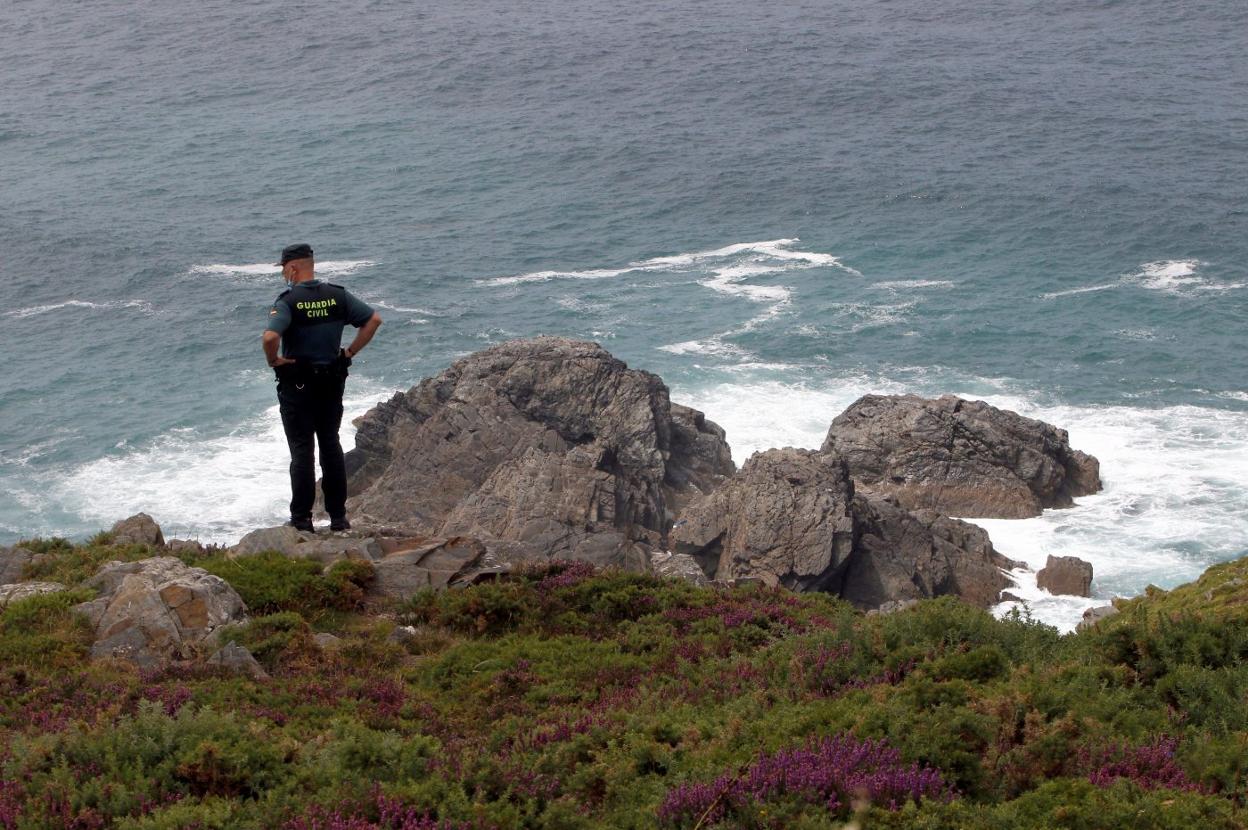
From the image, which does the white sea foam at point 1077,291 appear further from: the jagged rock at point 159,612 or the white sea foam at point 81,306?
the jagged rock at point 159,612

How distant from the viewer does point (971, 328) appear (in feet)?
197

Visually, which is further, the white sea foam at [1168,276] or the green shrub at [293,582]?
the white sea foam at [1168,276]

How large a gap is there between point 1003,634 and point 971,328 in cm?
4927

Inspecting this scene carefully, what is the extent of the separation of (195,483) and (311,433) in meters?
33.1

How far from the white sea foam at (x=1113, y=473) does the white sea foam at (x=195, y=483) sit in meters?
16.2

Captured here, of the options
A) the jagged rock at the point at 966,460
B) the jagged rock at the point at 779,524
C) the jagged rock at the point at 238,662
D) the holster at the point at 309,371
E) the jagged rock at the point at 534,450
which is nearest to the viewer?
the jagged rock at the point at 238,662

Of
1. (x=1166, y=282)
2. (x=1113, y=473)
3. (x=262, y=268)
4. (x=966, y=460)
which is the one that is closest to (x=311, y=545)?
(x=966, y=460)

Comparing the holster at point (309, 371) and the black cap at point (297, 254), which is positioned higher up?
the black cap at point (297, 254)

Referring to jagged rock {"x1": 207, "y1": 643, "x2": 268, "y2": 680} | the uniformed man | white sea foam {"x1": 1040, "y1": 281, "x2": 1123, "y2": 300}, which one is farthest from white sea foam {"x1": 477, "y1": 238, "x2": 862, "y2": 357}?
jagged rock {"x1": 207, "y1": 643, "x2": 268, "y2": 680}

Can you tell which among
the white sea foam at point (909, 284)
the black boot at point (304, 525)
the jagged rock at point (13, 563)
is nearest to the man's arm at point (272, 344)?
the black boot at point (304, 525)

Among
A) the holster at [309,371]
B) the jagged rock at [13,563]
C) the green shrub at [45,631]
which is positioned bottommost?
the jagged rock at [13,563]

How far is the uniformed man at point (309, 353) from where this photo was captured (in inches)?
622

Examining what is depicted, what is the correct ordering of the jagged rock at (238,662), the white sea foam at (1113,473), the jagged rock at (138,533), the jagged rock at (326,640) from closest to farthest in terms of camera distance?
the jagged rock at (238,662) → the jagged rock at (326,640) → the jagged rock at (138,533) → the white sea foam at (1113,473)

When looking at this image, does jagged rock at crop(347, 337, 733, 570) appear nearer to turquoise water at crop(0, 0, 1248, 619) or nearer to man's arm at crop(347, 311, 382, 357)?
turquoise water at crop(0, 0, 1248, 619)
